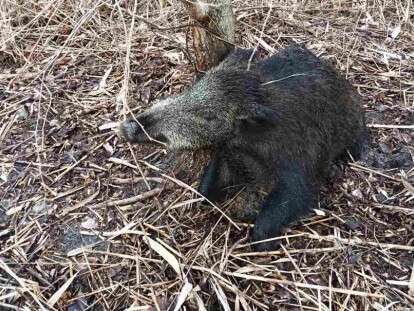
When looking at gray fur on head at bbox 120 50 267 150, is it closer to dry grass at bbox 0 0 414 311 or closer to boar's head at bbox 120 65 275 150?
boar's head at bbox 120 65 275 150

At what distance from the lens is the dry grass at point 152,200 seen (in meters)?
2.96

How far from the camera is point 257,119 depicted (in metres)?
3.20

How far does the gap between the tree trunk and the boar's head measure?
283mm

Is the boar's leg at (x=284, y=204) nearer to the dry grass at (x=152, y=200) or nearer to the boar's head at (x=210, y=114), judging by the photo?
the dry grass at (x=152, y=200)

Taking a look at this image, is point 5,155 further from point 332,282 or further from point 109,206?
point 332,282

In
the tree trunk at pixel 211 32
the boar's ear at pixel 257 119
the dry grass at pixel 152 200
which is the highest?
the tree trunk at pixel 211 32

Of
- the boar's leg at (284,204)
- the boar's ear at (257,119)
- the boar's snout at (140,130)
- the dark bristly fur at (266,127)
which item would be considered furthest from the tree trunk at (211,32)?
the boar's leg at (284,204)

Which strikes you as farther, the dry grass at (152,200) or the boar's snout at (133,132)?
the boar's snout at (133,132)

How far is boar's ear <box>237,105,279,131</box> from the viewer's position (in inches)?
125

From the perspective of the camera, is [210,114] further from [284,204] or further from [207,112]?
[284,204]

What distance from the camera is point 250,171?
3.47 metres

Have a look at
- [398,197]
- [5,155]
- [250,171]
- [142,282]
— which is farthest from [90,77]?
[398,197]

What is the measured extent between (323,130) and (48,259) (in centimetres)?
185

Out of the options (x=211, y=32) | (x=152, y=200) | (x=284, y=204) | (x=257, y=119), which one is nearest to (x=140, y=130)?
(x=152, y=200)
